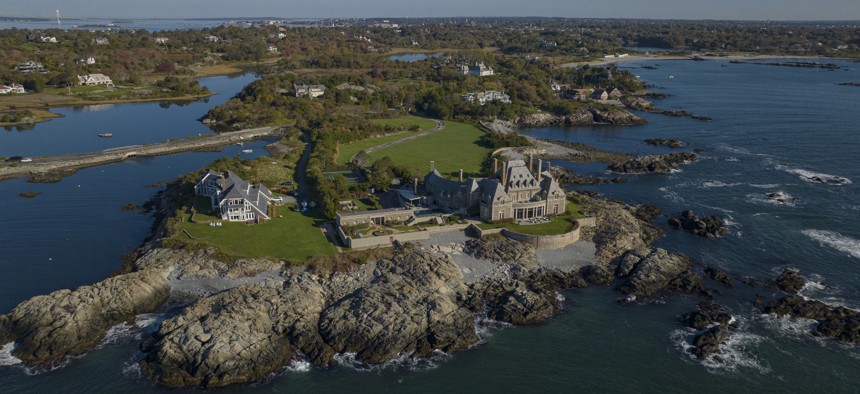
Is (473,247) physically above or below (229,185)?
below

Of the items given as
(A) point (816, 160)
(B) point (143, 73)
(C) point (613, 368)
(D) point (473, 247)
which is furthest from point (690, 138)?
(B) point (143, 73)

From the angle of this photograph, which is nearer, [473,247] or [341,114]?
[473,247]

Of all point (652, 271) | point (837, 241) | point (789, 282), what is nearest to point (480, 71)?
point (837, 241)

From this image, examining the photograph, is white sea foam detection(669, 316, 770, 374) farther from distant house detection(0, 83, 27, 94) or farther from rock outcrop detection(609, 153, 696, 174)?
distant house detection(0, 83, 27, 94)

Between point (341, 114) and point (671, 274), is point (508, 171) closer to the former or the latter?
point (671, 274)

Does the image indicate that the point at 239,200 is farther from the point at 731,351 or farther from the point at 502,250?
the point at 731,351

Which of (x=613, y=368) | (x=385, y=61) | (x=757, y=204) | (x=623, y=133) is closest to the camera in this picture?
(x=613, y=368)

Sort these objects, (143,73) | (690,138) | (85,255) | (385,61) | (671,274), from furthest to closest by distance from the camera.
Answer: (385,61), (143,73), (690,138), (85,255), (671,274)
